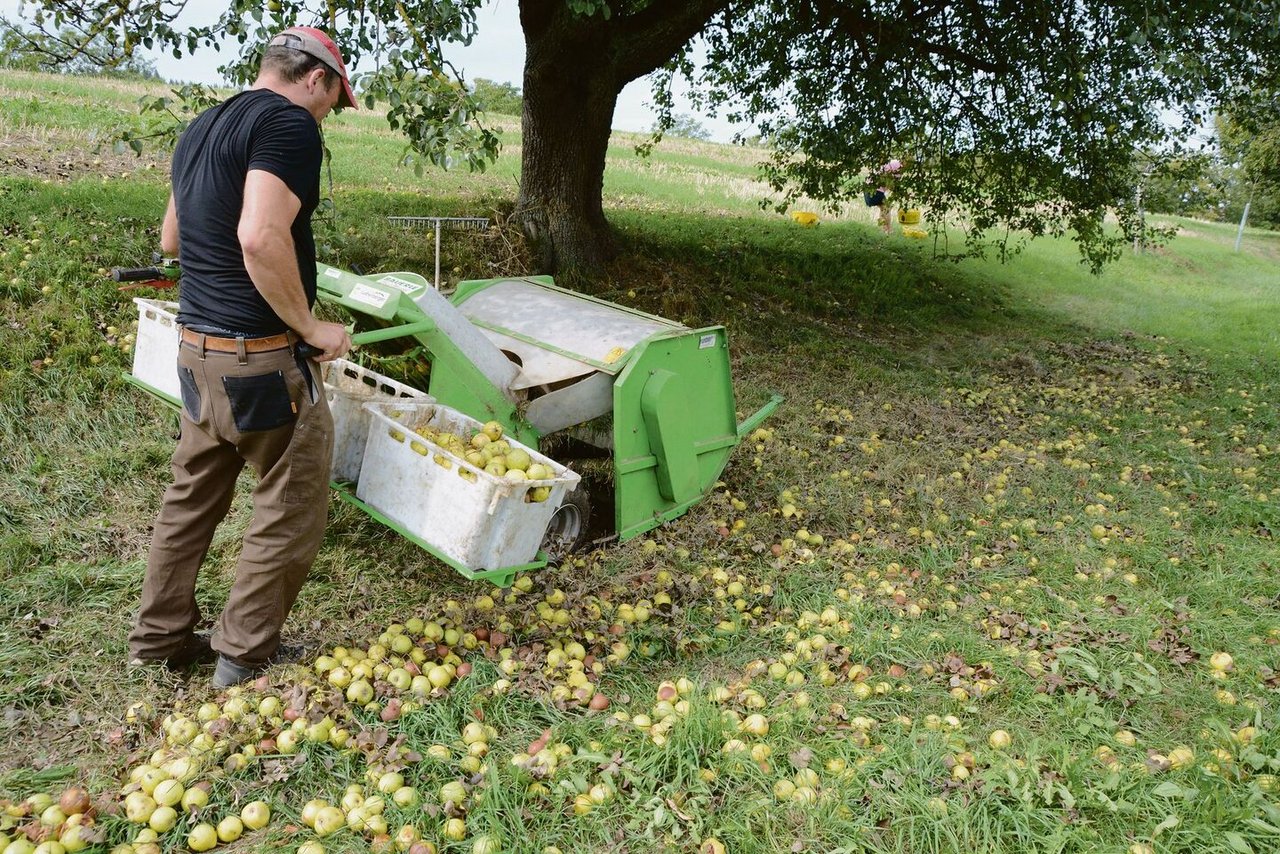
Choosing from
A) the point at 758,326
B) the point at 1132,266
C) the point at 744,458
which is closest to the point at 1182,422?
the point at 758,326

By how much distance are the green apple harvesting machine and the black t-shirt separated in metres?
0.65

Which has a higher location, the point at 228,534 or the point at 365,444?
the point at 365,444

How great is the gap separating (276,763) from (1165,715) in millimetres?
3487

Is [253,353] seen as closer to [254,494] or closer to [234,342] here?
[234,342]

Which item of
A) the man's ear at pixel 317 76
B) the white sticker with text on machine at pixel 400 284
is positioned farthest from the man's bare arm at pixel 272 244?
the white sticker with text on machine at pixel 400 284

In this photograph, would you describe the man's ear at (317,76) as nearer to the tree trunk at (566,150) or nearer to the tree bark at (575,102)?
the tree bark at (575,102)

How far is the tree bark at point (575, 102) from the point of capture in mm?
8047

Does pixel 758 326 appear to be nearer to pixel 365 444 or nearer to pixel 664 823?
pixel 365 444

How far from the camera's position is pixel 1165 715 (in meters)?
3.54

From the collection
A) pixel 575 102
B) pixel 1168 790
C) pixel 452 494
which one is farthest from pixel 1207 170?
pixel 452 494

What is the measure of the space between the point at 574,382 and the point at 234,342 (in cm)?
188

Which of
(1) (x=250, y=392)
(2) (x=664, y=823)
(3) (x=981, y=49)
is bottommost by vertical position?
(2) (x=664, y=823)

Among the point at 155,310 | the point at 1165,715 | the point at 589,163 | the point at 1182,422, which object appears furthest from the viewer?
the point at 589,163

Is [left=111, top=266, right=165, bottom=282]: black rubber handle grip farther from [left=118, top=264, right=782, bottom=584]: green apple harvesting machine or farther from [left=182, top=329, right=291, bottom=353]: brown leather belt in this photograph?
[left=182, top=329, right=291, bottom=353]: brown leather belt
